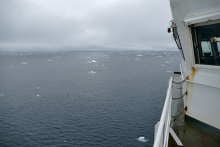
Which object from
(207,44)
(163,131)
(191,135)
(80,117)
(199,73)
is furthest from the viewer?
(80,117)

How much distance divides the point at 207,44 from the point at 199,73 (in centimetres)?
98

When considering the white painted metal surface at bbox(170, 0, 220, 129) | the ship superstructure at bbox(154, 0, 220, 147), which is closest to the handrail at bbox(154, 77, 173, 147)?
the ship superstructure at bbox(154, 0, 220, 147)

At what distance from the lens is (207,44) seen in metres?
5.24

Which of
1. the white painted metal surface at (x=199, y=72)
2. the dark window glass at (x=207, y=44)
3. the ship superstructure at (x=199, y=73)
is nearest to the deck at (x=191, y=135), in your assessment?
the ship superstructure at (x=199, y=73)

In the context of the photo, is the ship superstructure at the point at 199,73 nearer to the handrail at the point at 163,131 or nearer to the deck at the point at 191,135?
the deck at the point at 191,135

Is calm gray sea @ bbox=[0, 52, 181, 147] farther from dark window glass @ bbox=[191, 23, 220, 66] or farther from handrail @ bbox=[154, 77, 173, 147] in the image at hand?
handrail @ bbox=[154, 77, 173, 147]

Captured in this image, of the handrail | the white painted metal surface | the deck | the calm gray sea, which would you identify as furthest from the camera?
the calm gray sea

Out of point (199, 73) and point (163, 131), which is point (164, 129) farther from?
point (199, 73)

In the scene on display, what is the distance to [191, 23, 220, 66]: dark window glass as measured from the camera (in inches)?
195

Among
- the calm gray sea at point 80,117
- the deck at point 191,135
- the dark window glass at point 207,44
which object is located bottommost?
the calm gray sea at point 80,117

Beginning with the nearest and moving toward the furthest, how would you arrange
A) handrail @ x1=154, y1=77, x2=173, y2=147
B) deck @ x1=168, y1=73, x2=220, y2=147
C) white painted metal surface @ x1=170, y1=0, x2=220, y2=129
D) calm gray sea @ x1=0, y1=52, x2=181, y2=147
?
handrail @ x1=154, y1=77, x2=173, y2=147 < white painted metal surface @ x1=170, y1=0, x2=220, y2=129 < deck @ x1=168, y1=73, x2=220, y2=147 < calm gray sea @ x1=0, y1=52, x2=181, y2=147

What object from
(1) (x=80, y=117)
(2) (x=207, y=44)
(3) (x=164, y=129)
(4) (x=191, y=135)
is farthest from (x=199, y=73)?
(1) (x=80, y=117)

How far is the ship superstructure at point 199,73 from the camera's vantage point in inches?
191

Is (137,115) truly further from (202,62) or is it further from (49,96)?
(202,62)
